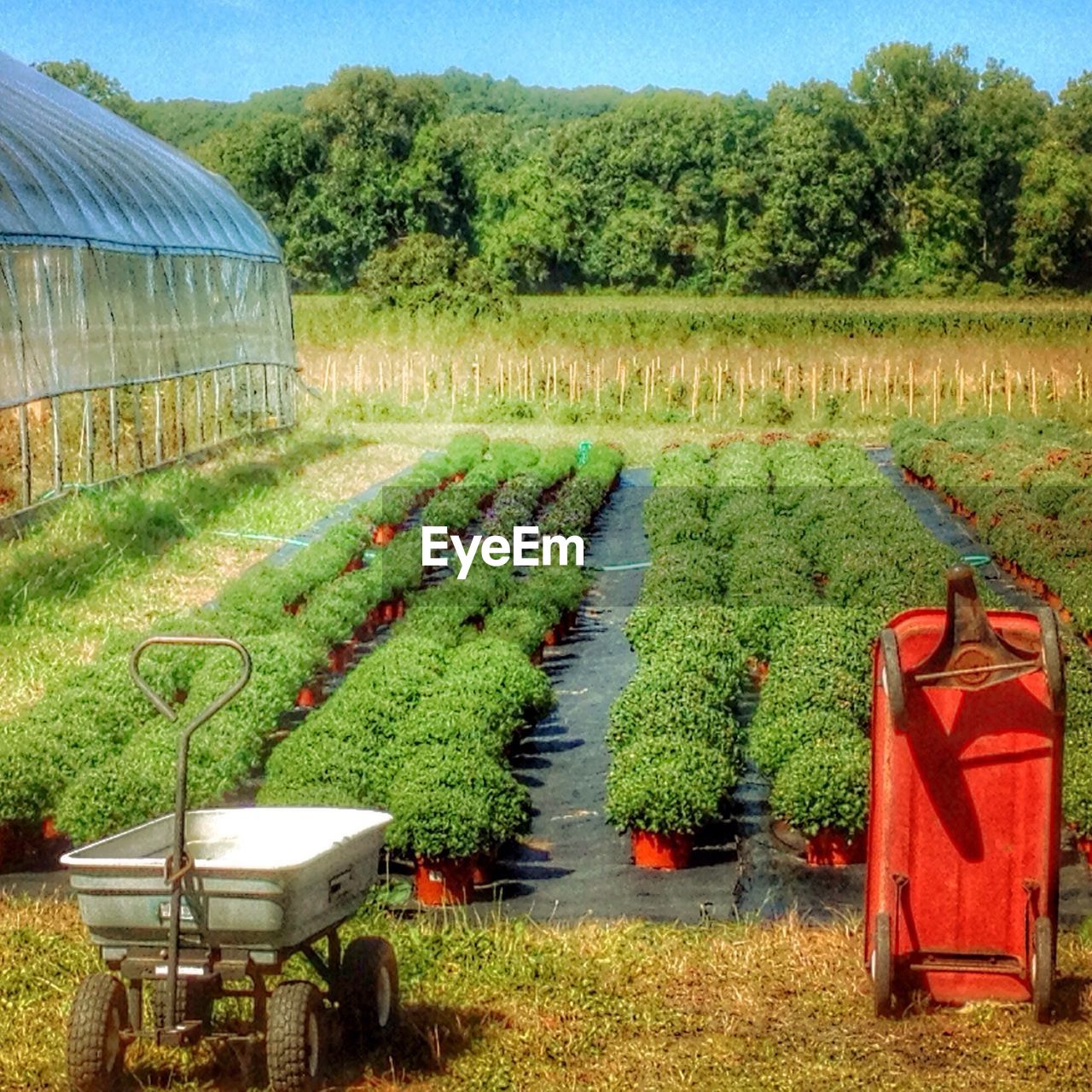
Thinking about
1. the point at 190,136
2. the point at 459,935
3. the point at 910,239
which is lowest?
the point at 459,935

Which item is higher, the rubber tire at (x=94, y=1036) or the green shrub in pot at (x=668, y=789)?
the rubber tire at (x=94, y=1036)

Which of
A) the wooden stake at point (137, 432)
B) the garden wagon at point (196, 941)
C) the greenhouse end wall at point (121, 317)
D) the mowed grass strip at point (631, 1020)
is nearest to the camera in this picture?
the garden wagon at point (196, 941)

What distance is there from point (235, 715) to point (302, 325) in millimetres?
18709

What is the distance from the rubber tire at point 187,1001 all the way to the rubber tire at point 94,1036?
0.11 meters

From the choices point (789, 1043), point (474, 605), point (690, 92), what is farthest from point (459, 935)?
point (690, 92)

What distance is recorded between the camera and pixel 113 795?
666cm

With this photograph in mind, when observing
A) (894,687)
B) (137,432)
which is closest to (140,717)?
(894,687)

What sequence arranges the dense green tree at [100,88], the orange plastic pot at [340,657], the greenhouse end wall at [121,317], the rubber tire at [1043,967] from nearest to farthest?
the rubber tire at [1043,967], the orange plastic pot at [340,657], the greenhouse end wall at [121,317], the dense green tree at [100,88]

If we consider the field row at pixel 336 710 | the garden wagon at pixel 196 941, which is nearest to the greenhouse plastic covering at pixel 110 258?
the field row at pixel 336 710

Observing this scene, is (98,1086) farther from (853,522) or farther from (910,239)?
(910,239)

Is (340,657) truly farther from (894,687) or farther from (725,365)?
(725,365)

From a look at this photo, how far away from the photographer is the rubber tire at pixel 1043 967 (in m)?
4.66

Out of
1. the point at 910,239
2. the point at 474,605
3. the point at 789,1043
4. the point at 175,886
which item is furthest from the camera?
the point at 910,239

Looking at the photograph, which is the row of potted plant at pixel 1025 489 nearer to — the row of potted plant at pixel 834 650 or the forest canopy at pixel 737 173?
the row of potted plant at pixel 834 650
